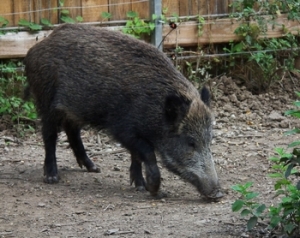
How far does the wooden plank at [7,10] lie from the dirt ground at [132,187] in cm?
125

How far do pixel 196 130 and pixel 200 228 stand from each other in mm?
1382

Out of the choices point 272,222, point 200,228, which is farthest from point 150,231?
point 272,222

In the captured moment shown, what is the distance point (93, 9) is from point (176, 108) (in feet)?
9.84

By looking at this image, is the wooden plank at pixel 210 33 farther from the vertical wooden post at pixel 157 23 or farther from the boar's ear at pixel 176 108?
the boar's ear at pixel 176 108

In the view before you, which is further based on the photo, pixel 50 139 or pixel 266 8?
pixel 266 8

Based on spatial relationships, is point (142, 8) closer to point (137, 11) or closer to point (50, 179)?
point (137, 11)

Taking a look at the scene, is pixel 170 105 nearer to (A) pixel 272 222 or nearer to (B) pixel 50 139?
(B) pixel 50 139

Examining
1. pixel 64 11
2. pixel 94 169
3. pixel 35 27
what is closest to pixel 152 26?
pixel 64 11

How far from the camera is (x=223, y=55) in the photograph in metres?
9.98

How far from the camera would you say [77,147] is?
765 centimetres

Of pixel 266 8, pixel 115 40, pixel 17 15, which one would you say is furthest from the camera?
pixel 266 8

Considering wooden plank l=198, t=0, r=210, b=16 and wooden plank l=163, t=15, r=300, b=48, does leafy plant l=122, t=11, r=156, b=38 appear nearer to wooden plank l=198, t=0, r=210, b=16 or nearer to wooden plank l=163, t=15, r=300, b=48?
wooden plank l=163, t=15, r=300, b=48

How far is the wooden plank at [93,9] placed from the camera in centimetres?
925

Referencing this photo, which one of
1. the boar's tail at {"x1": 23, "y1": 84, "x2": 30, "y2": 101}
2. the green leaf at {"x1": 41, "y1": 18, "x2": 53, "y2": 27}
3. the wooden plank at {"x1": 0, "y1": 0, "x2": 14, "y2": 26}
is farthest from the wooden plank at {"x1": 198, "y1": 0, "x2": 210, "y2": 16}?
the boar's tail at {"x1": 23, "y1": 84, "x2": 30, "y2": 101}
